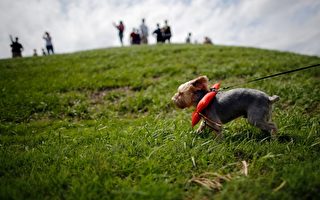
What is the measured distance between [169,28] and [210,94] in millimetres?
26644

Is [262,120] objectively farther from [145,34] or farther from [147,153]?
[145,34]

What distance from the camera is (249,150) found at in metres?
4.05

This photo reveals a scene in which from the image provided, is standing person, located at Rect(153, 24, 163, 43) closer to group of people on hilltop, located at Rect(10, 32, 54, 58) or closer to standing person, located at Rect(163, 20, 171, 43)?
standing person, located at Rect(163, 20, 171, 43)

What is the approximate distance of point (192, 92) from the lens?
4.88m

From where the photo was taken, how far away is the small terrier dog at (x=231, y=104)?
13.6 feet

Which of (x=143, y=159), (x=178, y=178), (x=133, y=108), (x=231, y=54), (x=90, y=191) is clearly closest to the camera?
(x=90, y=191)

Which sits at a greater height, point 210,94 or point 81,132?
point 210,94

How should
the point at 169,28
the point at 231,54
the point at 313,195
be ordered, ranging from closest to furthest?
the point at 313,195 < the point at 231,54 < the point at 169,28

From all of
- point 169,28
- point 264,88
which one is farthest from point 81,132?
point 169,28

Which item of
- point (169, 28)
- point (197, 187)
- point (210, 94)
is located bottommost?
point (197, 187)

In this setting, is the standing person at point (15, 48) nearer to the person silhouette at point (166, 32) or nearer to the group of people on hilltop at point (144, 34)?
the group of people on hilltop at point (144, 34)

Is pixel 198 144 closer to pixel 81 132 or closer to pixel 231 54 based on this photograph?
pixel 81 132

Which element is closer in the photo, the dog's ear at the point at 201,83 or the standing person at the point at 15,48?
the dog's ear at the point at 201,83

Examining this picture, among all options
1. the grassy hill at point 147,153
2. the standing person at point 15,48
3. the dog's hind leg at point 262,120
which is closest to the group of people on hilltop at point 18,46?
the standing person at point 15,48
